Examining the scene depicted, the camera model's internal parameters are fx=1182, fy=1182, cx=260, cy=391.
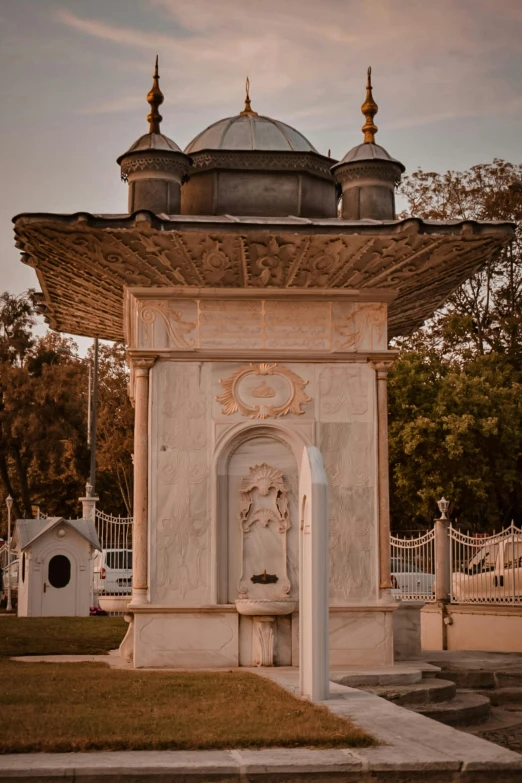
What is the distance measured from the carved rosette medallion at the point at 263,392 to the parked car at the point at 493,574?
874 cm

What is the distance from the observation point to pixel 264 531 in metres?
14.3

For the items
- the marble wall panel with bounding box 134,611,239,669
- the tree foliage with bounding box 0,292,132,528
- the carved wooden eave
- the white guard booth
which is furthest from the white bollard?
the tree foliage with bounding box 0,292,132,528

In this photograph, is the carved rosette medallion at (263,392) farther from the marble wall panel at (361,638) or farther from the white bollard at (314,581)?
the white bollard at (314,581)

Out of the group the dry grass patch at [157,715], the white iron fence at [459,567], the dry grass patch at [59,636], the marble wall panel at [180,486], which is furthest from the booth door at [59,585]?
the dry grass patch at [157,715]

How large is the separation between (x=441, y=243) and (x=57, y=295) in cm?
554

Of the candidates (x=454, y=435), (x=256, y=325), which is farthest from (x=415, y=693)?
(x=454, y=435)

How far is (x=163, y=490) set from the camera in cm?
1422

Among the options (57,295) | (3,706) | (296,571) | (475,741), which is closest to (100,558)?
(57,295)

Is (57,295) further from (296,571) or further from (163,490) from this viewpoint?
(296,571)

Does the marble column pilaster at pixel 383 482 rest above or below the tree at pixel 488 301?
below

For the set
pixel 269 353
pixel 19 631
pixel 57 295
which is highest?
pixel 57 295

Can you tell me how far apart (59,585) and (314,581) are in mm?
16733

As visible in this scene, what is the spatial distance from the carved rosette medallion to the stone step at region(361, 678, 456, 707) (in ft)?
11.9

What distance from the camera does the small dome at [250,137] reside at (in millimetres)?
15547
